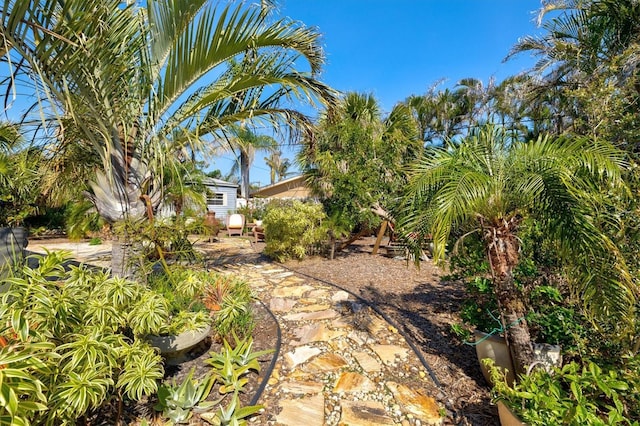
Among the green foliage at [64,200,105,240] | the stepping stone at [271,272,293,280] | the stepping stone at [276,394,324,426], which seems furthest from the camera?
the green foliage at [64,200,105,240]

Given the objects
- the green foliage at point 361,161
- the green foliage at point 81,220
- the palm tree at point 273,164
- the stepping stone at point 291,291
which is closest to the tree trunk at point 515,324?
the stepping stone at point 291,291

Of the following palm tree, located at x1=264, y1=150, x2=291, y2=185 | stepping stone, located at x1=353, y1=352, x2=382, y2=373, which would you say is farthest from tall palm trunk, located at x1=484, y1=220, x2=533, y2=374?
palm tree, located at x1=264, y1=150, x2=291, y2=185

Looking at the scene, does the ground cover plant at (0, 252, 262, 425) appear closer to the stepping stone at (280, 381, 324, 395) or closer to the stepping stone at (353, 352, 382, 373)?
the stepping stone at (280, 381, 324, 395)

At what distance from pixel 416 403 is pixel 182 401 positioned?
5.76 feet

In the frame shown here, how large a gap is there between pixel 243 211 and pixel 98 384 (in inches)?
590

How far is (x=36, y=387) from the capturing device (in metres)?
1.13

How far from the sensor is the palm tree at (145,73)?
2107 mm

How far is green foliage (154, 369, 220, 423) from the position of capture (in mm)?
1975

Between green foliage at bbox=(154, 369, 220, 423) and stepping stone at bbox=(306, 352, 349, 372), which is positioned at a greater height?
green foliage at bbox=(154, 369, 220, 423)

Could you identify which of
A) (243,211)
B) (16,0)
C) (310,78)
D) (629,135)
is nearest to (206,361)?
(16,0)

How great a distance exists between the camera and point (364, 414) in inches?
84.5

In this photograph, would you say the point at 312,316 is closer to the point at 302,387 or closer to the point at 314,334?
the point at 314,334

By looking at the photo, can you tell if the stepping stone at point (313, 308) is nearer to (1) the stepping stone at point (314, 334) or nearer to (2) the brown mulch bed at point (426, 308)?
(1) the stepping stone at point (314, 334)

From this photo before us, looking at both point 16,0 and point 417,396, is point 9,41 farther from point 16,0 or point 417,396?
point 417,396
